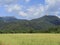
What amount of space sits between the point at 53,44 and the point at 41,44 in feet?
3.16

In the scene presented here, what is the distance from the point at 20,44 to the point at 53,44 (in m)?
2.38

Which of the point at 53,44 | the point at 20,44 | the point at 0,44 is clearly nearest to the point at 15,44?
the point at 20,44

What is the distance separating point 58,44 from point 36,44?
157cm

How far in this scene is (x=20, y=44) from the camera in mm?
13227

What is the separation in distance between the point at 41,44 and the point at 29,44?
0.84 metres

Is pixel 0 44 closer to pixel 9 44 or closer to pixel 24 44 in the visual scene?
pixel 9 44

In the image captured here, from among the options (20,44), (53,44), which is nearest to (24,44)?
(20,44)

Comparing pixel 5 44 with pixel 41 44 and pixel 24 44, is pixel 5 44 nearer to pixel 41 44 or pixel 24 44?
pixel 24 44

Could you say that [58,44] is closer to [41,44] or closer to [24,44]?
[41,44]

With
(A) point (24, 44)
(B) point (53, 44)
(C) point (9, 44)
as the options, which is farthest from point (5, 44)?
(B) point (53, 44)

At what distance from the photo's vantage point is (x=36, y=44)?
13.2 m

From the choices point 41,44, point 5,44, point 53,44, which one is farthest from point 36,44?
point 5,44

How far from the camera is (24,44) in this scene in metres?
13.1

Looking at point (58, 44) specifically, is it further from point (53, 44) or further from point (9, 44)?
point (9, 44)
